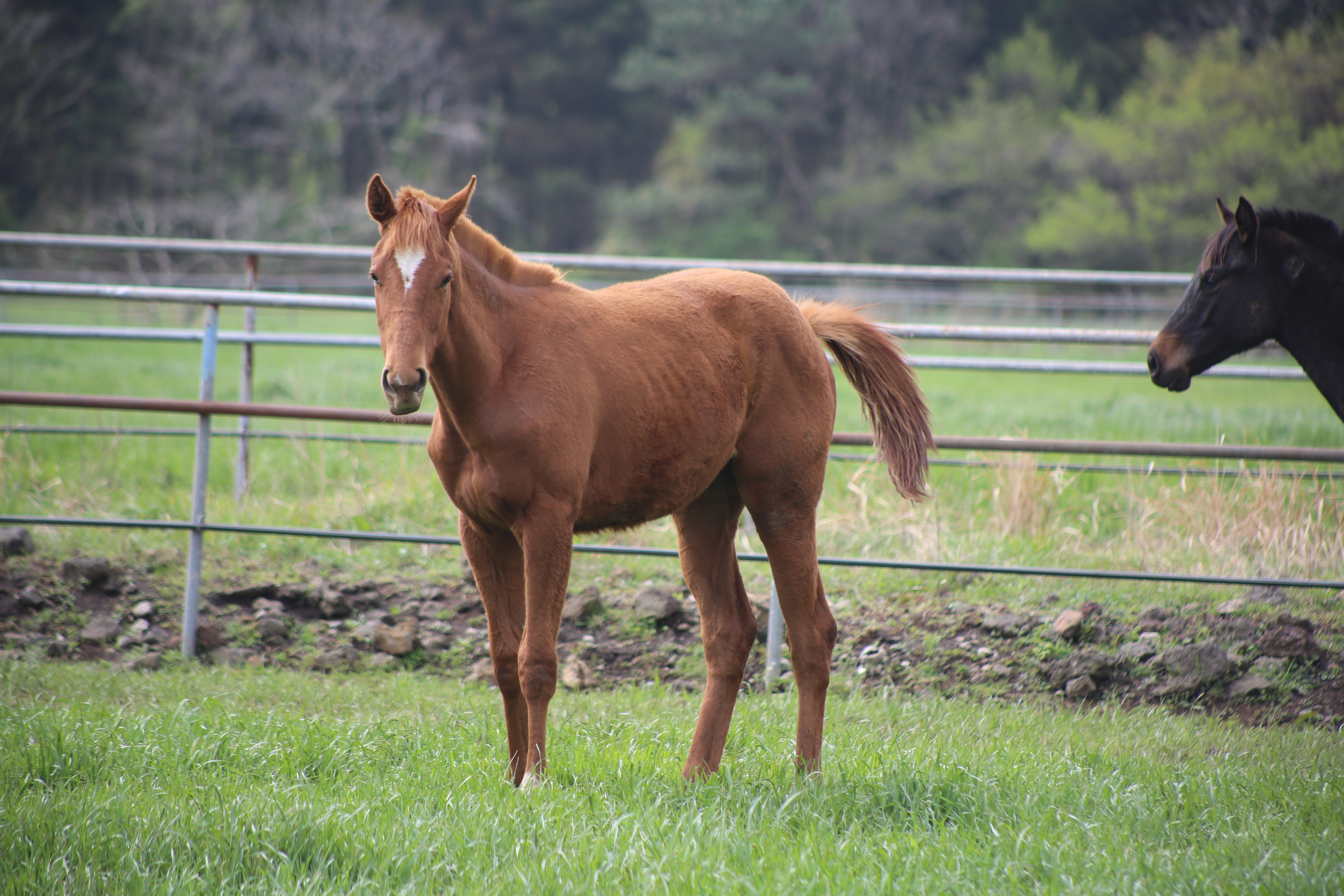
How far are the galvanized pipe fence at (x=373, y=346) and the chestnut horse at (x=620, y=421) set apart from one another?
72 centimetres

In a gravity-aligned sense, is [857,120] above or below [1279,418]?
above

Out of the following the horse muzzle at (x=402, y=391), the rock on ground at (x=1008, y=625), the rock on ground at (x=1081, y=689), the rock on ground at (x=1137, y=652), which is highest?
the horse muzzle at (x=402, y=391)

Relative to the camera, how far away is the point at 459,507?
2957 millimetres

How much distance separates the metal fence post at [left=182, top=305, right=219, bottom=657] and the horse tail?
2827mm

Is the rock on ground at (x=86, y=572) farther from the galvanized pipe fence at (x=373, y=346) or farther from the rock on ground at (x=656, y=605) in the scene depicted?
the rock on ground at (x=656, y=605)

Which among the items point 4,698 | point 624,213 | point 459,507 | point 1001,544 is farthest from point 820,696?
point 624,213

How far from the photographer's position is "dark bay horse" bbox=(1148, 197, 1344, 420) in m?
3.64

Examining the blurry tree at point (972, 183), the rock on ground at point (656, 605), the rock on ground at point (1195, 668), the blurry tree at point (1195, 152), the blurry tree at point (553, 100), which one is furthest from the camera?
the blurry tree at point (553, 100)

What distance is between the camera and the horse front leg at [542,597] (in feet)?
9.11

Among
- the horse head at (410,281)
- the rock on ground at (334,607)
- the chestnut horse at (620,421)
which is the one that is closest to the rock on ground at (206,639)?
the rock on ground at (334,607)

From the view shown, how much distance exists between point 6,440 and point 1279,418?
10.4 meters

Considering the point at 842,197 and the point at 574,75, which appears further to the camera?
the point at 574,75

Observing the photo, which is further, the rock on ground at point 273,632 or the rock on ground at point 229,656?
the rock on ground at point 273,632

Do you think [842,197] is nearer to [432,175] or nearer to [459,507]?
[432,175]
